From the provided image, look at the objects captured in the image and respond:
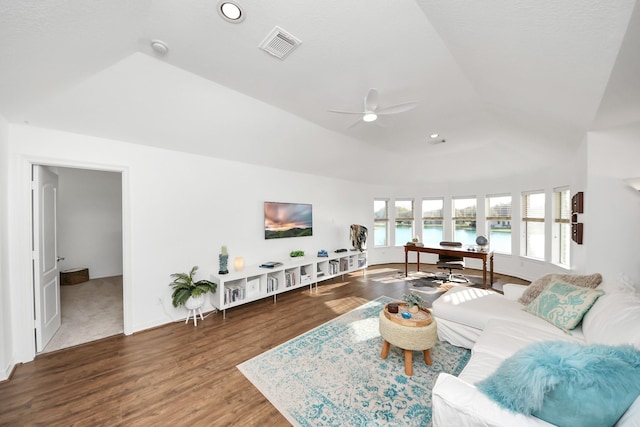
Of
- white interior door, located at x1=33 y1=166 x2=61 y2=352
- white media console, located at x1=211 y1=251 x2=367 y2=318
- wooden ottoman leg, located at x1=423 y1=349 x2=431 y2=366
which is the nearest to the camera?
wooden ottoman leg, located at x1=423 y1=349 x2=431 y2=366

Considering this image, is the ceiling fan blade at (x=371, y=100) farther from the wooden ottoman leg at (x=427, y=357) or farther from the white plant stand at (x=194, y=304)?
the white plant stand at (x=194, y=304)

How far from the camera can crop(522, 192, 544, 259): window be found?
16.9 ft

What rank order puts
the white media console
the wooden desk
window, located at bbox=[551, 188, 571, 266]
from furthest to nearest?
the wooden desk, window, located at bbox=[551, 188, 571, 266], the white media console

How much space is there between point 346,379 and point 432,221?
5971 millimetres

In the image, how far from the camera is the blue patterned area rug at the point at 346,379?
174 cm

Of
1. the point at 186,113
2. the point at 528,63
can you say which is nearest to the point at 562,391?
the point at 528,63

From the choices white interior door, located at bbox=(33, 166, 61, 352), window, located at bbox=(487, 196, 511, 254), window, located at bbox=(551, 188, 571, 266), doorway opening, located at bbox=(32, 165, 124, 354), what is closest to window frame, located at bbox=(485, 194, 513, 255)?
window, located at bbox=(487, 196, 511, 254)

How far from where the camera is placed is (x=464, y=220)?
6.57m

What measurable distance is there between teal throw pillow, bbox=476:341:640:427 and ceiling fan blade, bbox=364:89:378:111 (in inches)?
84.3

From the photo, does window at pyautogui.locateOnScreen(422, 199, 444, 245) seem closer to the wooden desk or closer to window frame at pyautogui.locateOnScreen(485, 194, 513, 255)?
window frame at pyautogui.locateOnScreen(485, 194, 513, 255)

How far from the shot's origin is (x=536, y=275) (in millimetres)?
5023

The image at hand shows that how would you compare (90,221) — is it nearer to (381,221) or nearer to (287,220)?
(287,220)

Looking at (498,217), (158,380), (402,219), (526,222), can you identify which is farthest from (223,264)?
(526,222)

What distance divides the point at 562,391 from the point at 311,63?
2655 millimetres
